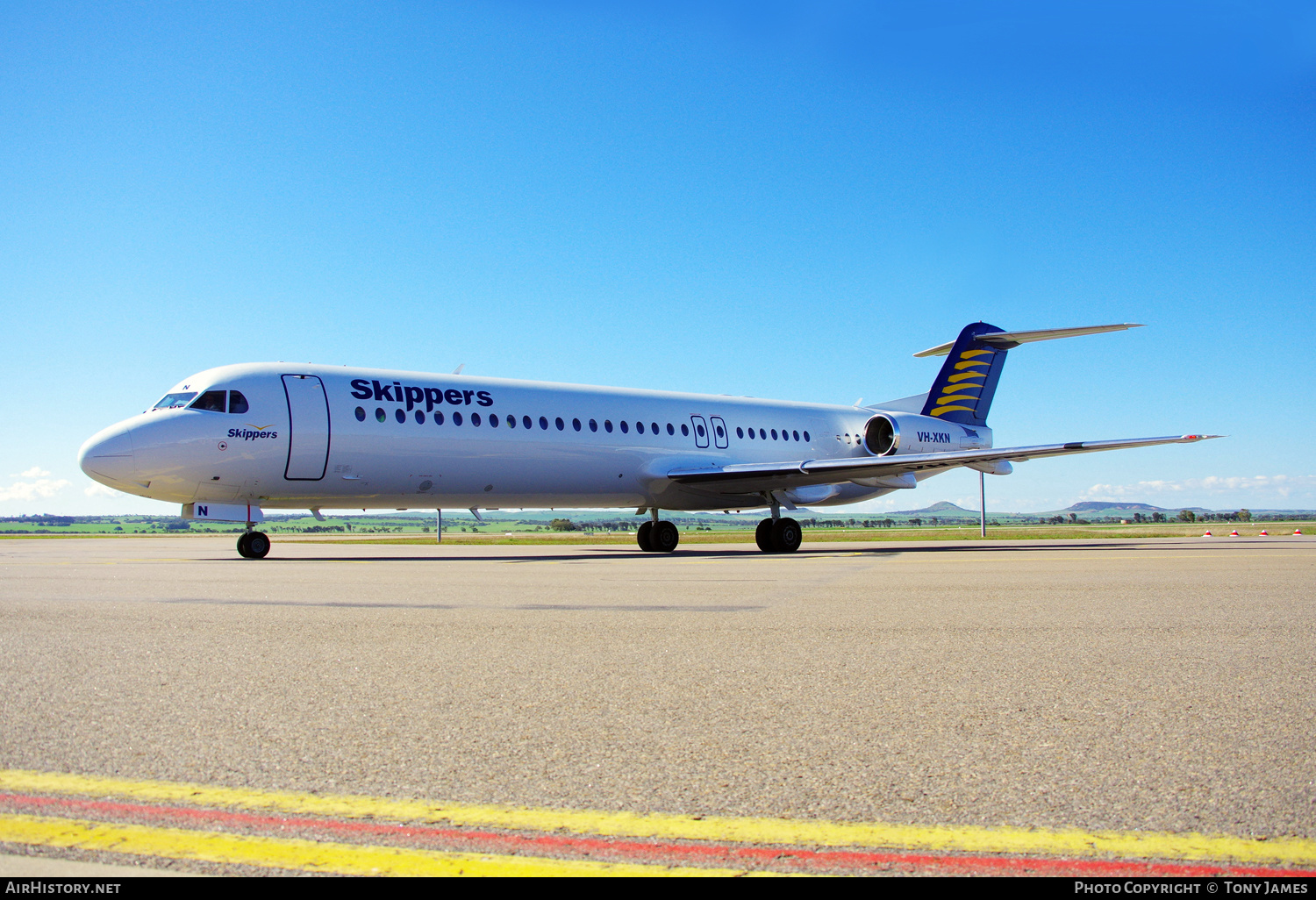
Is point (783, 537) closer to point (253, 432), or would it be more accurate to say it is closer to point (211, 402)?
point (253, 432)

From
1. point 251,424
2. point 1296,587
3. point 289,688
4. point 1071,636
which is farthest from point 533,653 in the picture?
point 251,424

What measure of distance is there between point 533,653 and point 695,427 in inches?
742

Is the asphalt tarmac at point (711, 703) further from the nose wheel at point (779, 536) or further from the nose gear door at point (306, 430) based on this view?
the nose wheel at point (779, 536)

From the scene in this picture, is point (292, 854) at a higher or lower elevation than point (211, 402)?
lower

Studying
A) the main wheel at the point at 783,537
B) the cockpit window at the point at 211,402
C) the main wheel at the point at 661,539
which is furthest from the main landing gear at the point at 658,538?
the cockpit window at the point at 211,402

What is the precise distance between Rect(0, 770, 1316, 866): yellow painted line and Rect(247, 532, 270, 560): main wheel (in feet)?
54.0

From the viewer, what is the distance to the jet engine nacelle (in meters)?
28.1

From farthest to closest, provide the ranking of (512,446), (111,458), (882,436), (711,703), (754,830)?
1. (882,436)
2. (512,446)
3. (111,458)
4. (711,703)
5. (754,830)

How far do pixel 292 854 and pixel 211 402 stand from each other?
646 inches

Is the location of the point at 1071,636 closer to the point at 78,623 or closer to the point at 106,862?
the point at 106,862

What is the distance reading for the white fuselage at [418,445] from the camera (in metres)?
16.9

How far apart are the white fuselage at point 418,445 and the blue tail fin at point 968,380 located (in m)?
5.95

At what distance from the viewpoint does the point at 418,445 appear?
18.9 meters

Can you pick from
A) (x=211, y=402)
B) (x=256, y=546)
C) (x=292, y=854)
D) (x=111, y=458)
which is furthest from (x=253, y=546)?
(x=292, y=854)
